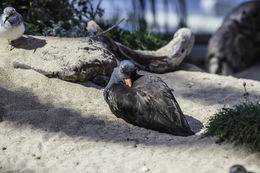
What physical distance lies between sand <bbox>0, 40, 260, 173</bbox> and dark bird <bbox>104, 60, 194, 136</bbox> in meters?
0.09

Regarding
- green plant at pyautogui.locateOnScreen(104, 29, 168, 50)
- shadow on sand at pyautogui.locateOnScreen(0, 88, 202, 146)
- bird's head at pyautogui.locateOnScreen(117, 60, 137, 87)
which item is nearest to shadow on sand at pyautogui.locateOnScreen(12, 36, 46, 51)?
shadow on sand at pyautogui.locateOnScreen(0, 88, 202, 146)

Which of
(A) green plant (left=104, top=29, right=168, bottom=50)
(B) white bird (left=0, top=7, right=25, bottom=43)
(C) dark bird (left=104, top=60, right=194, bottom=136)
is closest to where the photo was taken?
(C) dark bird (left=104, top=60, right=194, bottom=136)

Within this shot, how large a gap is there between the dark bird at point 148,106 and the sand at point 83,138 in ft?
0.31

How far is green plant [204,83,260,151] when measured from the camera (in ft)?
8.42

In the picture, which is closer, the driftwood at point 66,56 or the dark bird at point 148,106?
the dark bird at point 148,106

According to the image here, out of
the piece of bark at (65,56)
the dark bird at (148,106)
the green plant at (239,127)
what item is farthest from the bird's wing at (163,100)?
the piece of bark at (65,56)

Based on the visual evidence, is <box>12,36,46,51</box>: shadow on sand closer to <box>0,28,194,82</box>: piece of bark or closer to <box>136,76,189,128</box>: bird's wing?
<box>0,28,194,82</box>: piece of bark

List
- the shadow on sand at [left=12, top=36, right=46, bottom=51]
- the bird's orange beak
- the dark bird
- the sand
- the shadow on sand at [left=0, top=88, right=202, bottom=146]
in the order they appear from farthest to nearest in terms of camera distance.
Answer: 1. the shadow on sand at [left=12, top=36, right=46, bottom=51]
2. the bird's orange beak
3. the dark bird
4. the shadow on sand at [left=0, top=88, right=202, bottom=146]
5. the sand

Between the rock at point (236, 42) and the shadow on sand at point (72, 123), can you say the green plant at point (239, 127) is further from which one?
the rock at point (236, 42)

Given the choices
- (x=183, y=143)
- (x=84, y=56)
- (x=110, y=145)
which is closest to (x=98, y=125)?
(x=110, y=145)

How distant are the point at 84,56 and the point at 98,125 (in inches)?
54.2

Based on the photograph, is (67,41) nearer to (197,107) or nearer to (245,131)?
(197,107)

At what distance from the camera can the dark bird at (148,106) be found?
314cm

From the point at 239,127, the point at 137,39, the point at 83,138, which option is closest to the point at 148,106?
the point at 83,138
